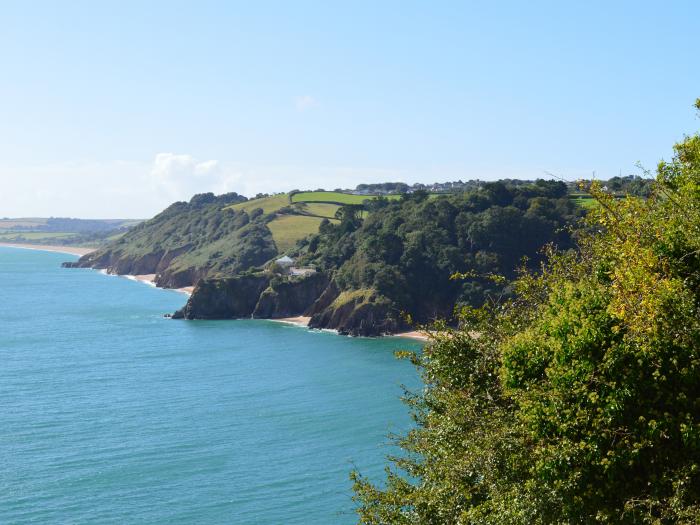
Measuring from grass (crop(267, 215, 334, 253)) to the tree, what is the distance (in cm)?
13736

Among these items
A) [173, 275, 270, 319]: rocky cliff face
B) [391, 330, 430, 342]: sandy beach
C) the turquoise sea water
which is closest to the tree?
the turquoise sea water

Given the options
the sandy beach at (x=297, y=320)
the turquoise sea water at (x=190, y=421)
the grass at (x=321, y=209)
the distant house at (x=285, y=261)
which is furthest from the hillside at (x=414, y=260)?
the grass at (x=321, y=209)

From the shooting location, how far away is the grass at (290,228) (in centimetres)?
16088

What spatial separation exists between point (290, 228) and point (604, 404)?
157 meters

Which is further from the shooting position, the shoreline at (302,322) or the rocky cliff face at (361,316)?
the rocky cliff face at (361,316)

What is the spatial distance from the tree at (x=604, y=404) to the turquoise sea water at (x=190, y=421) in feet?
38.3

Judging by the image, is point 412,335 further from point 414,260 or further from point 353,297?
point 414,260

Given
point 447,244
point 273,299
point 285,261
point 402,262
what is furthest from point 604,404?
point 285,261

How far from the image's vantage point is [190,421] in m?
60.2

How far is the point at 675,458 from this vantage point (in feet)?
51.9

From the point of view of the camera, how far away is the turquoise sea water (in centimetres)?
4306

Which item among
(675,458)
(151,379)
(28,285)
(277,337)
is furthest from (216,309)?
(675,458)

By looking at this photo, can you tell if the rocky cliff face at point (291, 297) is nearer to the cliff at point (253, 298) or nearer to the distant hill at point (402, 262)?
A: the cliff at point (253, 298)

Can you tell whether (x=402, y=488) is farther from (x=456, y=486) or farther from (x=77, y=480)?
(x=77, y=480)
